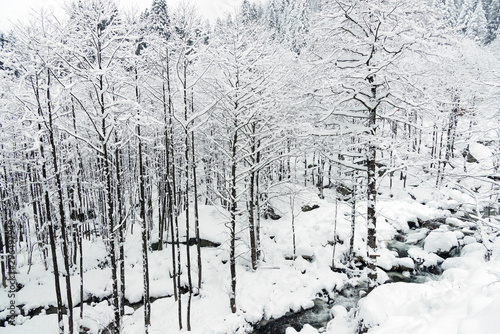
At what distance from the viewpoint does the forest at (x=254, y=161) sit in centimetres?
749

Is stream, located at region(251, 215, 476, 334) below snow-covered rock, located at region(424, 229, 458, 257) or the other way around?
below

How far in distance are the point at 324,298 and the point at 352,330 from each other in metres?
5.68

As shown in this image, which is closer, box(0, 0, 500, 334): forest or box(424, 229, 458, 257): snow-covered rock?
box(0, 0, 500, 334): forest

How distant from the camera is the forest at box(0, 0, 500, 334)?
7.49 m

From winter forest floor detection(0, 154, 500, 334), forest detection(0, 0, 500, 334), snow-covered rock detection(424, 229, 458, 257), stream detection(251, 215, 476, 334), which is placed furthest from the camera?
snow-covered rock detection(424, 229, 458, 257)

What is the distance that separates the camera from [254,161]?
14.9 m

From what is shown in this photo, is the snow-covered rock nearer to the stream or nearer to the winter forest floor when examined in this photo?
the winter forest floor

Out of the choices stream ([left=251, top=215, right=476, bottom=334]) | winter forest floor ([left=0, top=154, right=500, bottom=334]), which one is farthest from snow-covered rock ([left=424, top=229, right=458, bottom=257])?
stream ([left=251, top=215, right=476, bottom=334])

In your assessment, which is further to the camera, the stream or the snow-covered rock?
the snow-covered rock

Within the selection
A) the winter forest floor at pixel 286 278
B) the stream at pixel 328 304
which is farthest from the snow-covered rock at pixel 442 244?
the stream at pixel 328 304

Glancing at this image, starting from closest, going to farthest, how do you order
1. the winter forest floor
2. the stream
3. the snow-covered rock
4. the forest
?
the forest, the winter forest floor, the stream, the snow-covered rock

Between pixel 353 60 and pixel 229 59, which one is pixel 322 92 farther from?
pixel 229 59

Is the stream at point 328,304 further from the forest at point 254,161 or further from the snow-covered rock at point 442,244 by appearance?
the snow-covered rock at point 442,244

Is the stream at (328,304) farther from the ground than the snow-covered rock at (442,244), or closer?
closer
